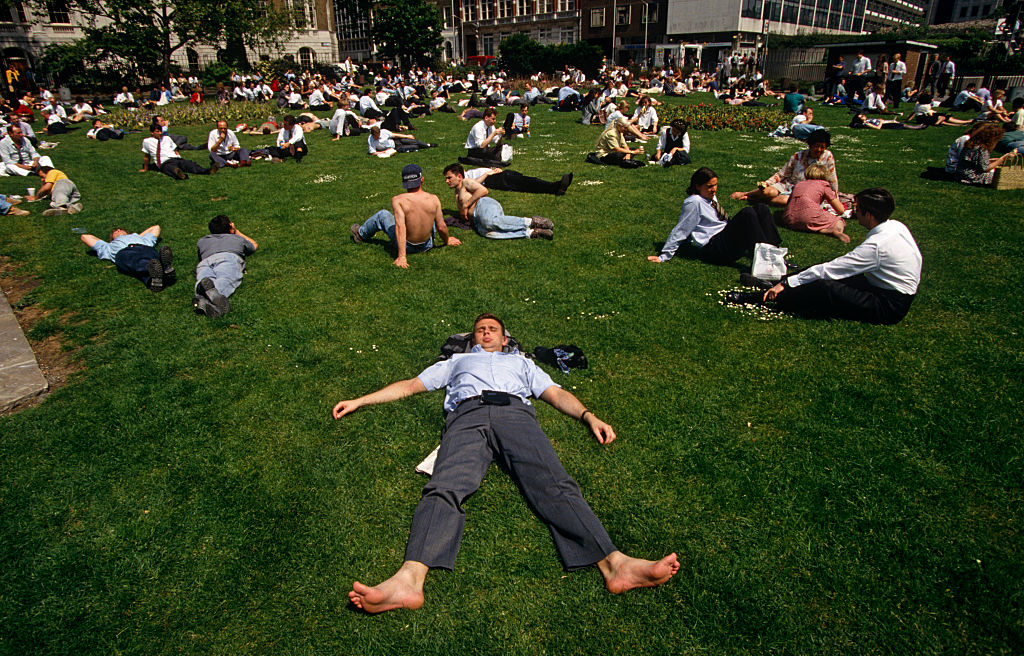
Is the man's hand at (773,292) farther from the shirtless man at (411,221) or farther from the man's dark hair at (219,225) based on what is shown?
the man's dark hair at (219,225)

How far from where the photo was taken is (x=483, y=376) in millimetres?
4648

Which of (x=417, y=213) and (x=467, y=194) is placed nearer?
(x=417, y=213)

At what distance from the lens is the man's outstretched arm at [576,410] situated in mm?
4434

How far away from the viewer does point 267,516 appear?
12.7 ft

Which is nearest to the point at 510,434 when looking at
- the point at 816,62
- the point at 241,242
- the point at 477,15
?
the point at 241,242

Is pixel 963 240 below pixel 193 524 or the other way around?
the other way around

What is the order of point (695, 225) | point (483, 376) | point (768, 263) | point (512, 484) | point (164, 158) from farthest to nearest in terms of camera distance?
point (164, 158), point (695, 225), point (768, 263), point (483, 376), point (512, 484)

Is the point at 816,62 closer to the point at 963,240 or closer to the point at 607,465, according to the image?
the point at 963,240

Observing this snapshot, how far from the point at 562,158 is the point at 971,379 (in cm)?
1249

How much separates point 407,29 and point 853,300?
70789 millimetres

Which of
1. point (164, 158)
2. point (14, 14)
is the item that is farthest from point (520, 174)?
point (14, 14)

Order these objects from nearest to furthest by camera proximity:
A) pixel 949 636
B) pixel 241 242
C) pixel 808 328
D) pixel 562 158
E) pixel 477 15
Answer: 1. pixel 949 636
2. pixel 808 328
3. pixel 241 242
4. pixel 562 158
5. pixel 477 15

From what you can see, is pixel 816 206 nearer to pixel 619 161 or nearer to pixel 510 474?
pixel 619 161

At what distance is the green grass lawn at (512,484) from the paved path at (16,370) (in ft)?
0.74
